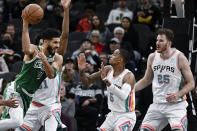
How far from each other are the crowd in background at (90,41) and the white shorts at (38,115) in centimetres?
130

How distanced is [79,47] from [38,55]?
5.34m

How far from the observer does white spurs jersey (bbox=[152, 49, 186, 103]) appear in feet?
24.8

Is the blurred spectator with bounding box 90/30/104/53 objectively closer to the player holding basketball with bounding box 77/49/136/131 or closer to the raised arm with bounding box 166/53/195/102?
the player holding basketball with bounding box 77/49/136/131

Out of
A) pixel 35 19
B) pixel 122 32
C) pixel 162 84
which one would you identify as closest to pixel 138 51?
pixel 122 32

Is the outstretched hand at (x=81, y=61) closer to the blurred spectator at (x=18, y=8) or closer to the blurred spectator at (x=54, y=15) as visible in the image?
the blurred spectator at (x=54, y=15)

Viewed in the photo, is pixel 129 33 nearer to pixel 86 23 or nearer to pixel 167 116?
pixel 86 23

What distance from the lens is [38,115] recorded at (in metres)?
7.60

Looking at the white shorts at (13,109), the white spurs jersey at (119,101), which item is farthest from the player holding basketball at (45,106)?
the white spurs jersey at (119,101)

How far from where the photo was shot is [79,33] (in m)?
12.7

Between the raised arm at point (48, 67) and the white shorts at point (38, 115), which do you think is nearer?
the raised arm at point (48, 67)

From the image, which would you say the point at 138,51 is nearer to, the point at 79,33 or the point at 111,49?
the point at 111,49

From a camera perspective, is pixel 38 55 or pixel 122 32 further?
pixel 122 32

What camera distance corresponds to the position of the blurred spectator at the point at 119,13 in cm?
1291

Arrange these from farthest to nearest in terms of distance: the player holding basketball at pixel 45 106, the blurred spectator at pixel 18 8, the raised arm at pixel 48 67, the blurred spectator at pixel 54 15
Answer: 1. the blurred spectator at pixel 18 8
2. the blurred spectator at pixel 54 15
3. the player holding basketball at pixel 45 106
4. the raised arm at pixel 48 67
